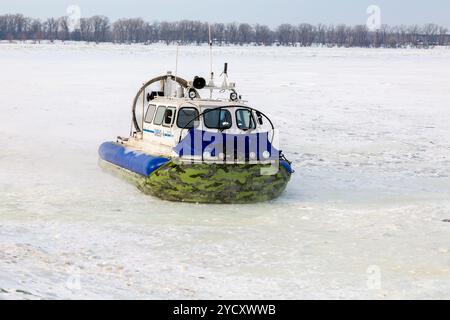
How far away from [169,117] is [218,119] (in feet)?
2.33

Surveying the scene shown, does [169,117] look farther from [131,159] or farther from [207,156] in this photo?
[207,156]

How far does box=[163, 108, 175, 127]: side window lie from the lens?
30.8 feet

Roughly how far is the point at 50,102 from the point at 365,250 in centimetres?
1386

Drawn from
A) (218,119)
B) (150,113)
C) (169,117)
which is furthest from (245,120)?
(150,113)

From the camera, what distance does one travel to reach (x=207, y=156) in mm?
8531

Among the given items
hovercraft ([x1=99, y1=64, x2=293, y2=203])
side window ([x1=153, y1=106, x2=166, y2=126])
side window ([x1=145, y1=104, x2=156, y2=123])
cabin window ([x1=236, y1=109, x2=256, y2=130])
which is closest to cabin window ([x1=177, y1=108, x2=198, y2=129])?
hovercraft ([x1=99, y1=64, x2=293, y2=203])

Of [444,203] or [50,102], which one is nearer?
[444,203]

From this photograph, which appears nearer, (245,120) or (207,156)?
(207,156)

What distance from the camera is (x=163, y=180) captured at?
28.1 ft

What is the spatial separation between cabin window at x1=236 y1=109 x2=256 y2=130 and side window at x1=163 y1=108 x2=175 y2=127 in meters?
0.91

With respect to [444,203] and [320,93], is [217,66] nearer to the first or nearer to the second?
[320,93]

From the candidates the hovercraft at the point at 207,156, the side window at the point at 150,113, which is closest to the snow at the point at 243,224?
the hovercraft at the point at 207,156
